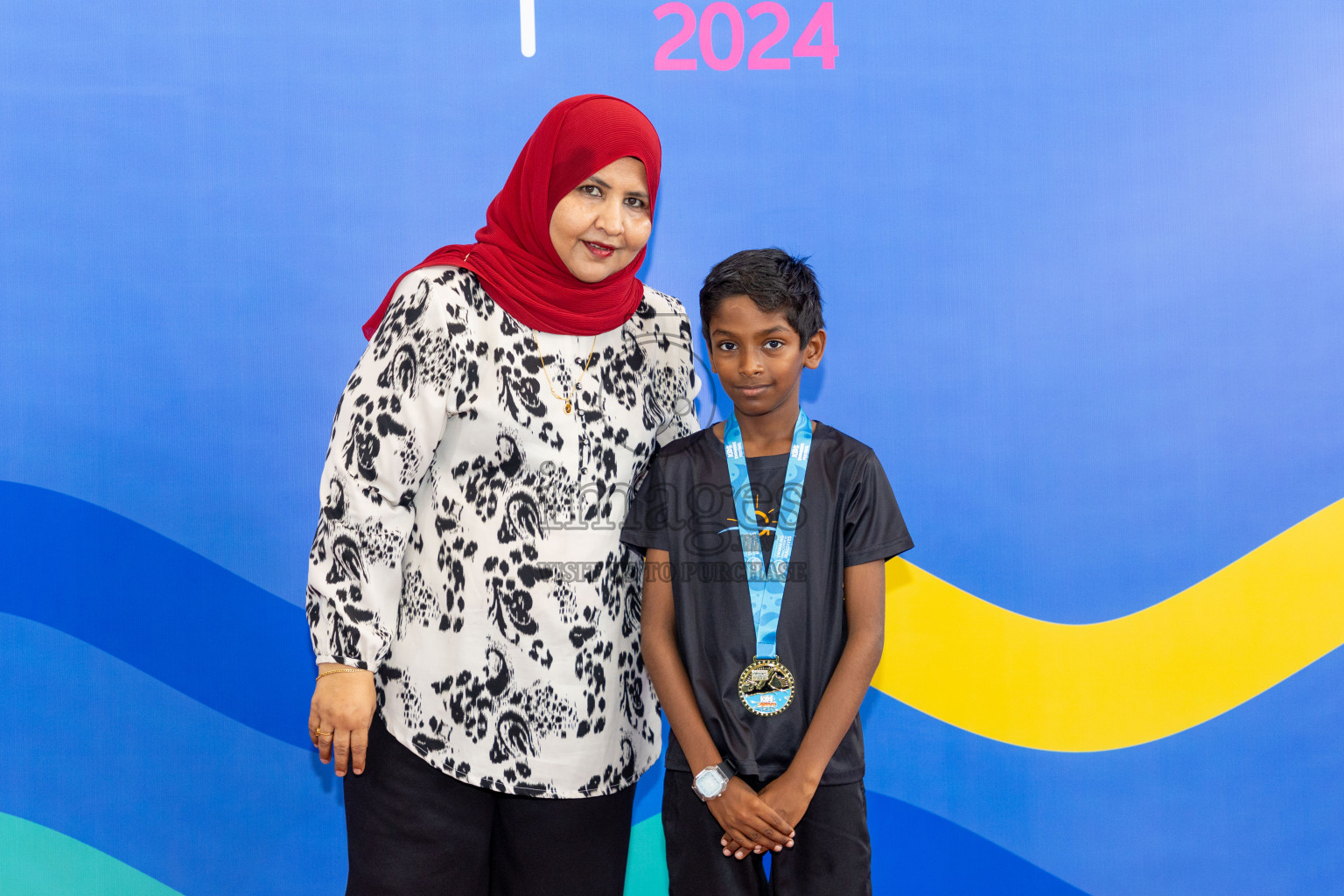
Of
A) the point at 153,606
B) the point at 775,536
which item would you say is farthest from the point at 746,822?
the point at 153,606

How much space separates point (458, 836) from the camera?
1.50m

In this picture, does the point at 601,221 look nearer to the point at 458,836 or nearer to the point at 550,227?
the point at 550,227

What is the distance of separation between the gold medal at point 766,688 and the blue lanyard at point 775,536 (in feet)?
0.08

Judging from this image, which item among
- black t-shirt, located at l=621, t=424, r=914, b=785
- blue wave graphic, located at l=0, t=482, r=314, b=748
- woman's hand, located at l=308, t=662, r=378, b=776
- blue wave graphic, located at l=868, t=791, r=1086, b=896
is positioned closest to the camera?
woman's hand, located at l=308, t=662, r=378, b=776

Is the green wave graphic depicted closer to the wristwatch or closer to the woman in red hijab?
the woman in red hijab

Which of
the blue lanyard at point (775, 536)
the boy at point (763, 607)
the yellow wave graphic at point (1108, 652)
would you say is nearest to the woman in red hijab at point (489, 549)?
the boy at point (763, 607)

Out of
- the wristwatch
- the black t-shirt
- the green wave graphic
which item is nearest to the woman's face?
the black t-shirt

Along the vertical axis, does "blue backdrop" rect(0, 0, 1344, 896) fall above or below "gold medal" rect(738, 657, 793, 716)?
above

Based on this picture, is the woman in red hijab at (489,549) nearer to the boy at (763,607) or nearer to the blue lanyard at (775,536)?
the boy at (763,607)

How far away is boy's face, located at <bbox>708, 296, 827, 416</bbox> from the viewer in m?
1.52

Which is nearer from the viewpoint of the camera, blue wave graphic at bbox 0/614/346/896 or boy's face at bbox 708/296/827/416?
boy's face at bbox 708/296/827/416

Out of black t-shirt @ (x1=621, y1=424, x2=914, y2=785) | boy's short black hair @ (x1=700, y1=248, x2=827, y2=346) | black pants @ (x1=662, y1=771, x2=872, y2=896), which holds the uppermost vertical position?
boy's short black hair @ (x1=700, y1=248, x2=827, y2=346)

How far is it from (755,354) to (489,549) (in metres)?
0.53

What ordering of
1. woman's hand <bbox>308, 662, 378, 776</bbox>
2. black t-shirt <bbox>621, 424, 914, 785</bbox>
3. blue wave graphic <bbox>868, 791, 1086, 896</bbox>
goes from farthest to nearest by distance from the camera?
blue wave graphic <bbox>868, 791, 1086, 896</bbox> < black t-shirt <bbox>621, 424, 914, 785</bbox> < woman's hand <bbox>308, 662, 378, 776</bbox>
